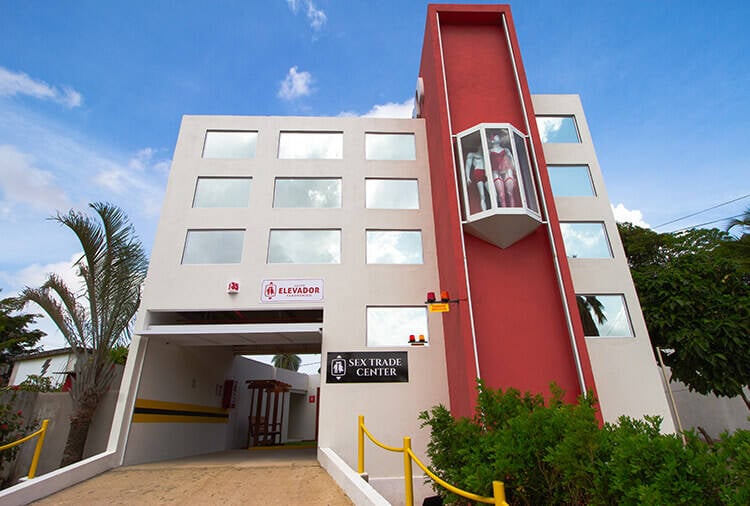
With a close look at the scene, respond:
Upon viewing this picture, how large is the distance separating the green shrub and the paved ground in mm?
2228

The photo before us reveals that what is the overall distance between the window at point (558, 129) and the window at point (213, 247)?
373 inches

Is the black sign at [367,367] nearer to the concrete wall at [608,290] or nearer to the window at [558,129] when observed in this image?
the concrete wall at [608,290]

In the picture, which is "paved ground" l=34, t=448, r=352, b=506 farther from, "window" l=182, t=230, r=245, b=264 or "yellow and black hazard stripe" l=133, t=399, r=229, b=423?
"window" l=182, t=230, r=245, b=264

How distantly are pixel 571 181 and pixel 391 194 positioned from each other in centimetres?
528

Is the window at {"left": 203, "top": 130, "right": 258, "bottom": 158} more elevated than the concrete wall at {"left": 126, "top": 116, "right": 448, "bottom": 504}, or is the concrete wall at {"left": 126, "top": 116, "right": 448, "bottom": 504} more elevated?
the window at {"left": 203, "top": 130, "right": 258, "bottom": 158}

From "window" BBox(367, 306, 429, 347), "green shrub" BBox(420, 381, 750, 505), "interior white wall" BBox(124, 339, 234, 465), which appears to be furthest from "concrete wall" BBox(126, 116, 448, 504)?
"green shrub" BBox(420, 381, 750, 505)

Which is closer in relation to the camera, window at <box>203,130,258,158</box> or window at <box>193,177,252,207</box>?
window at <box>193,177,252,207</box>

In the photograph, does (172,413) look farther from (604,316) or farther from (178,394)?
(604,316)

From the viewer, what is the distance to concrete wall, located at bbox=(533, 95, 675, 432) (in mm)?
9031

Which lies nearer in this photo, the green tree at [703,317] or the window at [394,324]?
the window at [394,324]

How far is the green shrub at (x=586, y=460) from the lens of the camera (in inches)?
95.3

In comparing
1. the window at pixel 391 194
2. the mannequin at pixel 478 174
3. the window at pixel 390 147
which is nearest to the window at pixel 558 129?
the window at pixel 390 147

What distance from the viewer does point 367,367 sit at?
9.28 metres

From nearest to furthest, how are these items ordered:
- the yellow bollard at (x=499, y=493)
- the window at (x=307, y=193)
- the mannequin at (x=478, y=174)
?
1. the yellow bollard at (x=499, y=493)
2. the mannequin at (x=478, y=174)
3. the window at (x=307, y=193)
